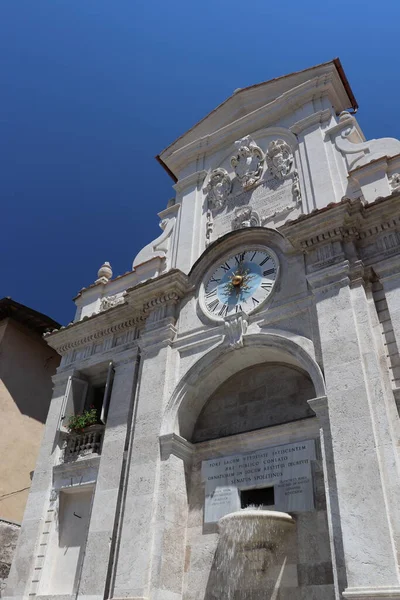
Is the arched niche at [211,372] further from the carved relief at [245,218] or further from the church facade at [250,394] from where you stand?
the carved relief at [245,218]

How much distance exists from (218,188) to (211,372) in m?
5.43

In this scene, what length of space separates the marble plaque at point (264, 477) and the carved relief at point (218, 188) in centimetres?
665

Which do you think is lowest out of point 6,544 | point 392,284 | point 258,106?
point 6,544

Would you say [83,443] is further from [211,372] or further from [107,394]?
[211,372]

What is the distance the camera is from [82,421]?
1209cm

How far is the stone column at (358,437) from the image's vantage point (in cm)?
670

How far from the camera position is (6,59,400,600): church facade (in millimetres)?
7988

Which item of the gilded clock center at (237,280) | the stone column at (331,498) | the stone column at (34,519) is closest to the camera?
the stone column at (331,498)

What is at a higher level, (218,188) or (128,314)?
(218,188)

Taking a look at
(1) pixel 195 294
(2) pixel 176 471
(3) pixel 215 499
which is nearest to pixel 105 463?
(2) pixel 176 471

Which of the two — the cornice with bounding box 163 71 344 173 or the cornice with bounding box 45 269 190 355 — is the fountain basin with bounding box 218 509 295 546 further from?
the cornice with bounding box 163 71 344 173

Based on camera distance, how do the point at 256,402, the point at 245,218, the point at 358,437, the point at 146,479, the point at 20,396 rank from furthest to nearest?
the point at 20,396 < the point at 245,218 < the point at 256,402 < the point at 146,479 < the point at 358,437

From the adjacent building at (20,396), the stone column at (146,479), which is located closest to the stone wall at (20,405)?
the adjacent building at (20,396)

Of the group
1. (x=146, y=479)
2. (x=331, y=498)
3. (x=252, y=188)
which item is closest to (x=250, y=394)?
(x=146, y=479)
